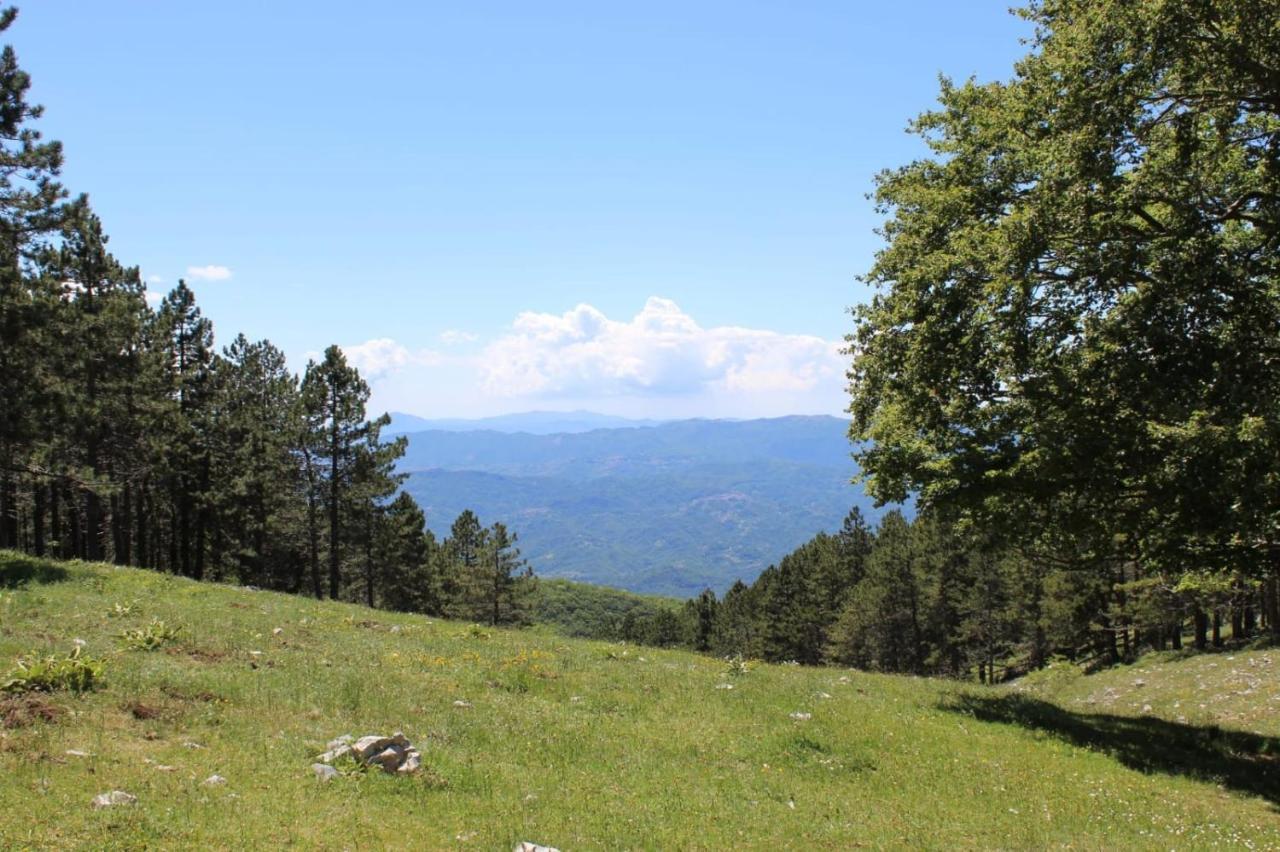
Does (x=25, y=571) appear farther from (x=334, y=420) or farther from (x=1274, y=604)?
(x=1274, y=604)

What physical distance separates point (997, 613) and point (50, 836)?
64042 millimetres

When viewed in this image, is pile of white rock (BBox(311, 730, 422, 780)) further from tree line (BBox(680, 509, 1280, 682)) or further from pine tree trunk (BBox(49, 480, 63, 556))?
pine tree trunk (BBox(49, 480, 63, 556))

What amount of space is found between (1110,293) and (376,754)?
15637 mm

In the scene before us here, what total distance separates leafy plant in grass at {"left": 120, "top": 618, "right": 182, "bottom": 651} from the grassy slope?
357 millimetres

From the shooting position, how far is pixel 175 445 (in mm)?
43188

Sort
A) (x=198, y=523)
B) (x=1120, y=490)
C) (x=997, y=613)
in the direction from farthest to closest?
(x=997, y=613) < (x=198, y=523) < (x=1120, y=490)

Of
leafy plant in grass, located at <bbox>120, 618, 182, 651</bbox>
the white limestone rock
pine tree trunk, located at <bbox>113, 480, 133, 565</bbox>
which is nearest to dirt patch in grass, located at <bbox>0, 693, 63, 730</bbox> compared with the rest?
the white limestone rock

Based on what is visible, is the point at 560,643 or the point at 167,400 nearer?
the point at 560,643

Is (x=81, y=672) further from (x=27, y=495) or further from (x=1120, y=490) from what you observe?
(x=27, y=495)

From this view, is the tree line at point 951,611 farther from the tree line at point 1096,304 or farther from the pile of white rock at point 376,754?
the pile of white rock at point 376,754

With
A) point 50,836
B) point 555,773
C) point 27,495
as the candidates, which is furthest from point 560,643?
point 27,495

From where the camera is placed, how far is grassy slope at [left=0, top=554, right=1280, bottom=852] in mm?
9031

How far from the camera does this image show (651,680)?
19.3 meters

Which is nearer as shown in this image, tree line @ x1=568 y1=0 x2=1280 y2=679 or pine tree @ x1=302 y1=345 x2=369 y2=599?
tree line @ x1=568 y1=0 x2=1280 y2=679
